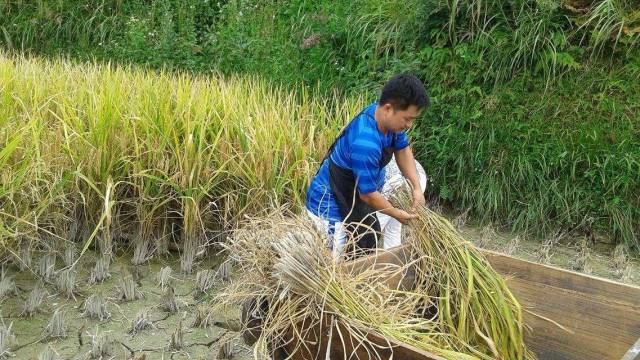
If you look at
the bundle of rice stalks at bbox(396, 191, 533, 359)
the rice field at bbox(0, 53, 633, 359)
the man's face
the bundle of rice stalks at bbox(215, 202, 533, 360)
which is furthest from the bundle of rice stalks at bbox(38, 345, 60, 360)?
the man's face

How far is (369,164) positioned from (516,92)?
9.15 ft

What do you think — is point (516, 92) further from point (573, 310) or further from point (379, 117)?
point (573, 310)

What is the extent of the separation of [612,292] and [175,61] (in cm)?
554

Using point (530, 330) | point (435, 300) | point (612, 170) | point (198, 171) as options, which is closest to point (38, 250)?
point (198, 171)

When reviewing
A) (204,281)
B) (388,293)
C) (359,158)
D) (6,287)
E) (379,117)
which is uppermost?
(379,117)

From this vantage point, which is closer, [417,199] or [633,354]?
[633,354]

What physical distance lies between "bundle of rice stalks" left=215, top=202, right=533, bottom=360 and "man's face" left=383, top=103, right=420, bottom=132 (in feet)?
1.00

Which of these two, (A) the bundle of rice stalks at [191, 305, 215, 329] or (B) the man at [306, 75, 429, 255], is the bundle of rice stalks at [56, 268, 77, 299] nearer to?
(A) the bundle of rice stalks at [191, 305, 215, 329]

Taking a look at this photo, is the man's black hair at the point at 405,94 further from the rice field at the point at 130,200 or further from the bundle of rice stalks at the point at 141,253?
the bundle of rice stalks at the point at 141,253

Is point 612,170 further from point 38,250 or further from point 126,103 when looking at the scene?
point 38,250

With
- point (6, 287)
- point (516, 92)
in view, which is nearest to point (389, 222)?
point (6, 287)

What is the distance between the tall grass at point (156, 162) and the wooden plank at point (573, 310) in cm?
144

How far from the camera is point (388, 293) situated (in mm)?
2283

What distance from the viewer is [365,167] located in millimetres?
2672
